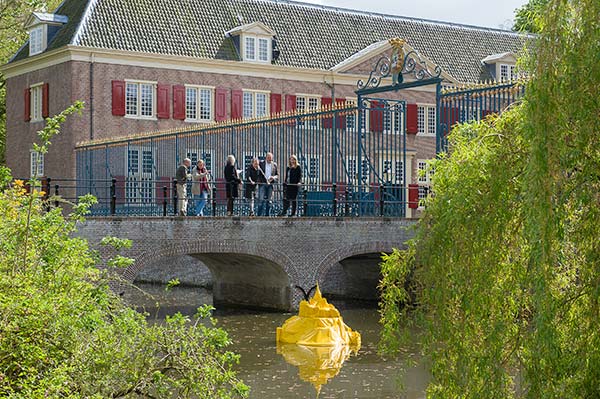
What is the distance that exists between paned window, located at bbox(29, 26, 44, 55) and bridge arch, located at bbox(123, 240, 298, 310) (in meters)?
14.5

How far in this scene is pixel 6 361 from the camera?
938 cm

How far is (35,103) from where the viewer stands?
131ft

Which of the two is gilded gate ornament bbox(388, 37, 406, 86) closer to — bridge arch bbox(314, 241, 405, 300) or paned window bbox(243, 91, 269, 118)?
bridge arch bbox(314, 241, 405, 300)

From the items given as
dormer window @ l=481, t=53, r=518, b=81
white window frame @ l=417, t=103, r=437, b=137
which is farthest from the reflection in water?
dormer window @ l=481, t=53, r=518, b=81

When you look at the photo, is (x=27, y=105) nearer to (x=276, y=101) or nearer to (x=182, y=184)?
(x=276, y=101)

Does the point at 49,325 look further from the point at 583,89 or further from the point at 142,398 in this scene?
the point at 583,89

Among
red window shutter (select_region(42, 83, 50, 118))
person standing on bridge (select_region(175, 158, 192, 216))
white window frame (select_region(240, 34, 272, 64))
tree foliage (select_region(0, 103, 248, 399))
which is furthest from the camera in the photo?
white window frame (select_region(240, 34, 272, 64))

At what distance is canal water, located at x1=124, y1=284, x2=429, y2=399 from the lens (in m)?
16.2

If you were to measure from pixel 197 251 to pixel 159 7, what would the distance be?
1746 centimetres

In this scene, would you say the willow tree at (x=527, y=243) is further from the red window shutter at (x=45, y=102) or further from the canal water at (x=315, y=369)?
the red window shutter at (x=45, y=102)

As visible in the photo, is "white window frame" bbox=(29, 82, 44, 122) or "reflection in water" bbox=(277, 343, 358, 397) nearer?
"reflection in water" bbox=(277, 343, 358, 397)

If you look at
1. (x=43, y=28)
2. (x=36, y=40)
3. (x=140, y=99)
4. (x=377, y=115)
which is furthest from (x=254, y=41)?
(x=377, y=115)

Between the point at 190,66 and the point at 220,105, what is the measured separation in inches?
68.5

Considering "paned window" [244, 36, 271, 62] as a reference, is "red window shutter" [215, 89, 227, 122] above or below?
below
